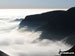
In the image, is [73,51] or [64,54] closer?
[64,54]

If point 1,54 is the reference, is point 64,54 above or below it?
below

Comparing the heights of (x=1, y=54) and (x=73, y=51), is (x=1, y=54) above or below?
above

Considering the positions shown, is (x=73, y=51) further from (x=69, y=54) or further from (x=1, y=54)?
(x=1, y=54)

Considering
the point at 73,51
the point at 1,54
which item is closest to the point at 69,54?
the point at 73,51

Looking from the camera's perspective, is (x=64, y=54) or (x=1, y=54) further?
(x=1, y=54)

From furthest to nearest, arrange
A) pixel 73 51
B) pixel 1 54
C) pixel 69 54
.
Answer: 1. pixel 1 54
2. pixel 73 51
3. pixel 69 54

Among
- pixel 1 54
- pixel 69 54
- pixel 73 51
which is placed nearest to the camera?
pixel 69 54

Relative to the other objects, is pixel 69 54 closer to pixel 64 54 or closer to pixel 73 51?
pixel 64 54

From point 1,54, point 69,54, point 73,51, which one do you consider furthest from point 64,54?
point 1,54
